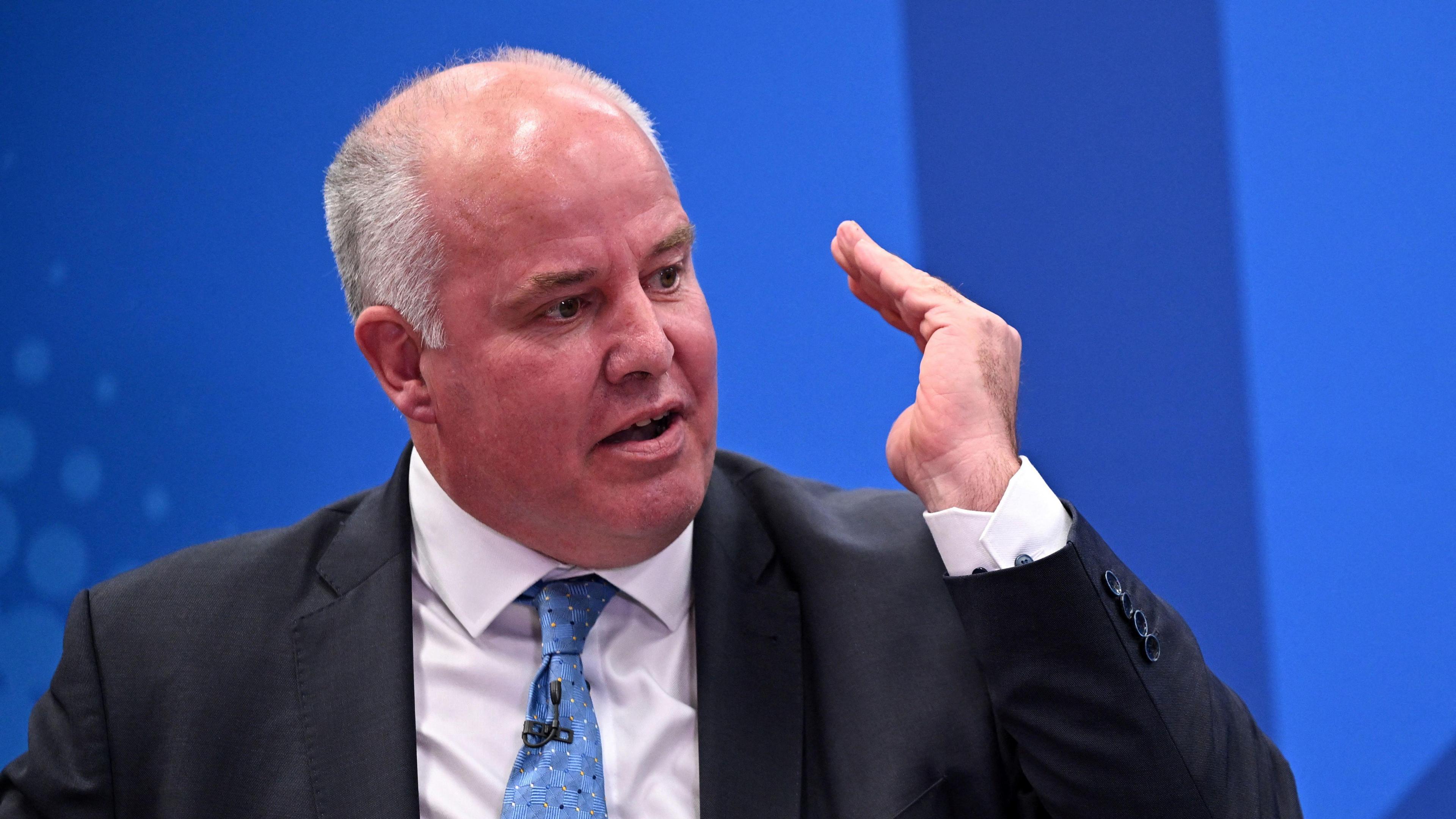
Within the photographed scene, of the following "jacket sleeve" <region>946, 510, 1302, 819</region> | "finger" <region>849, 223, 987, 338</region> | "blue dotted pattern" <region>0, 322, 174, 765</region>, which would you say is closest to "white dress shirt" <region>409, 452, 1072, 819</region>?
"jacket sleeve" <region>946, 510, 1302, 819</region>

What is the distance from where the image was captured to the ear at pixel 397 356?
1.71 metres

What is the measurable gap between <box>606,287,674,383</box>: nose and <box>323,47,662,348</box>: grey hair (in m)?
0.23

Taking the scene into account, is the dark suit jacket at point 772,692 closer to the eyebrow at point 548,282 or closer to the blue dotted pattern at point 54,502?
the eyebrow at point 548,282

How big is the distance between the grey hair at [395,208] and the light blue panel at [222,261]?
1.57 ft

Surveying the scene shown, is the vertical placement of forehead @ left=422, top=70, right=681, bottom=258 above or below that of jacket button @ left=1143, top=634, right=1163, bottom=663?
above

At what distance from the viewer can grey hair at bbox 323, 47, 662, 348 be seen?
5.43 ft

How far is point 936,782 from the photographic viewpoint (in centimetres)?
158

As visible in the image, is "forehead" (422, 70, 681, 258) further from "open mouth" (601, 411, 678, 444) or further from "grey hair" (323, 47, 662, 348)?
"open mouth" (601, 411, 678, 444)

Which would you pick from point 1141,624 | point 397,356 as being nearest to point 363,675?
point 397,356

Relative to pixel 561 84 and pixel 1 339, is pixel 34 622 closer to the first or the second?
pixel 1 339

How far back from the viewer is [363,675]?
1.67 metres

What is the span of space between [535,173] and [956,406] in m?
0.59

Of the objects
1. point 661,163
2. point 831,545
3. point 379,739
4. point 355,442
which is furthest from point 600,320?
point 355,442

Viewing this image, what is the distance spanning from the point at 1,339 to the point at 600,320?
62.4 inches
